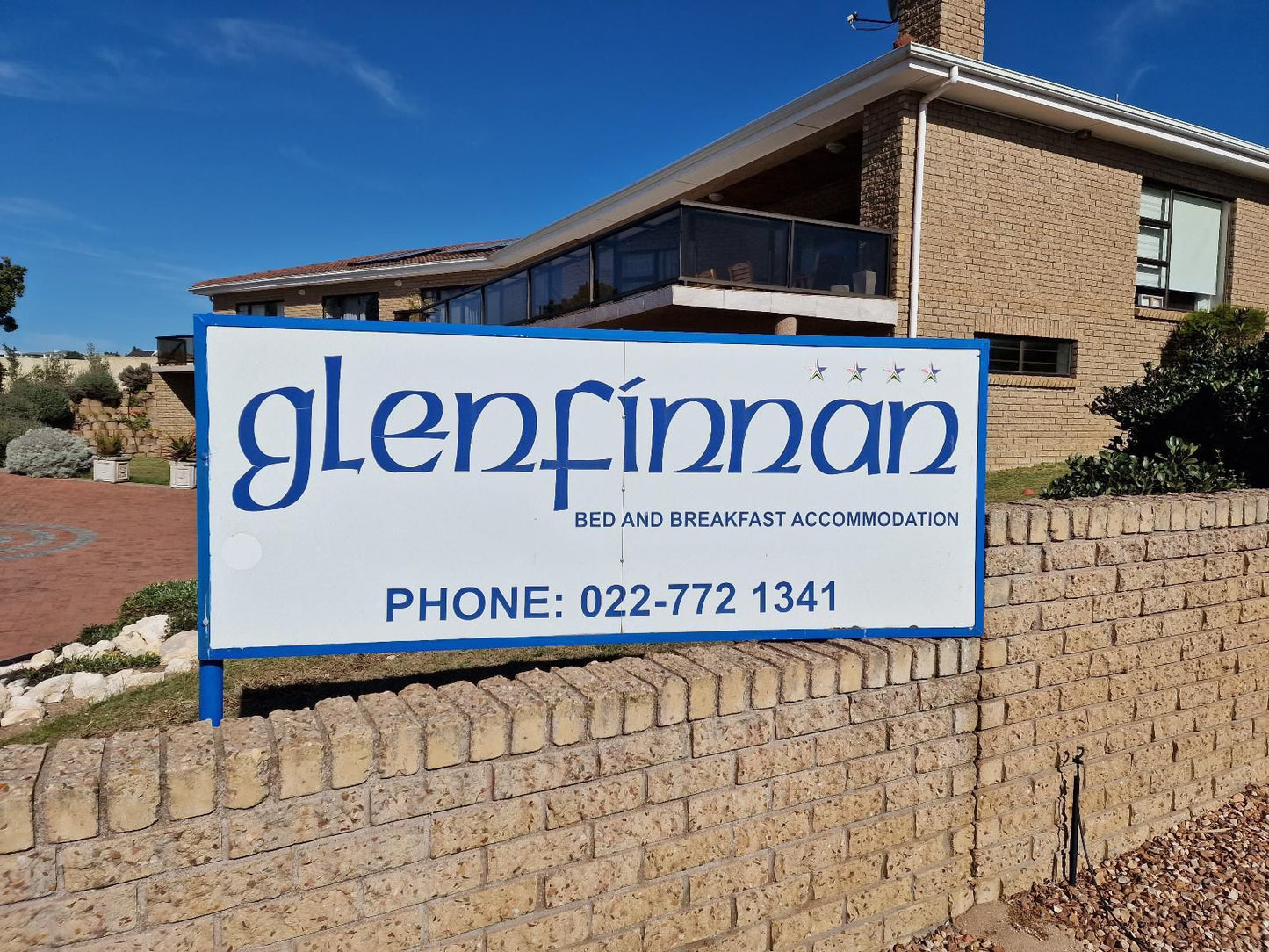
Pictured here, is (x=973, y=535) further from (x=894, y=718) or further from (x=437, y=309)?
(x=437, y=309)

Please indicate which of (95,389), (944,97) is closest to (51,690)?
(944,97)

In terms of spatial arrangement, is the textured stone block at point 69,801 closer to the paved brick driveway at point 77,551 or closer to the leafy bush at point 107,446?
the paved brick driveway at point 77,551

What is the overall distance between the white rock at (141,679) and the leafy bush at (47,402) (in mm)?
25277

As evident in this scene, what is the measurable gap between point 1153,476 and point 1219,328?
32.5 ft

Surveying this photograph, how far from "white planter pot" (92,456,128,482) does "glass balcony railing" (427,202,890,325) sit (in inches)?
567

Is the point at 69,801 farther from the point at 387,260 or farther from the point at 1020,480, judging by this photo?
the point at 387,260

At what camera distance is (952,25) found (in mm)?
11234

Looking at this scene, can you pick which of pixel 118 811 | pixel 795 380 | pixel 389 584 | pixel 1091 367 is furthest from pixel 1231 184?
pixel 118 811

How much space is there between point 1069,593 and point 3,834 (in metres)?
3.84

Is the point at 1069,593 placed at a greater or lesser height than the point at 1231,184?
lesser

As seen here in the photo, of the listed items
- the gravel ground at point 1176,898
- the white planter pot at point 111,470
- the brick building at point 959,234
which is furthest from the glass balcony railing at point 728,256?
the white planter pot at point 111,470

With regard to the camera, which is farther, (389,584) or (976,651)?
(976,651)

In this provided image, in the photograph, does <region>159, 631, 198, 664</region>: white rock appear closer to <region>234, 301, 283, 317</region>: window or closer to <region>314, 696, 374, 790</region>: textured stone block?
<region>314, 696, 374, 790</region>: textured stone block

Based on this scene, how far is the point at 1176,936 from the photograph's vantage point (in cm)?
329
